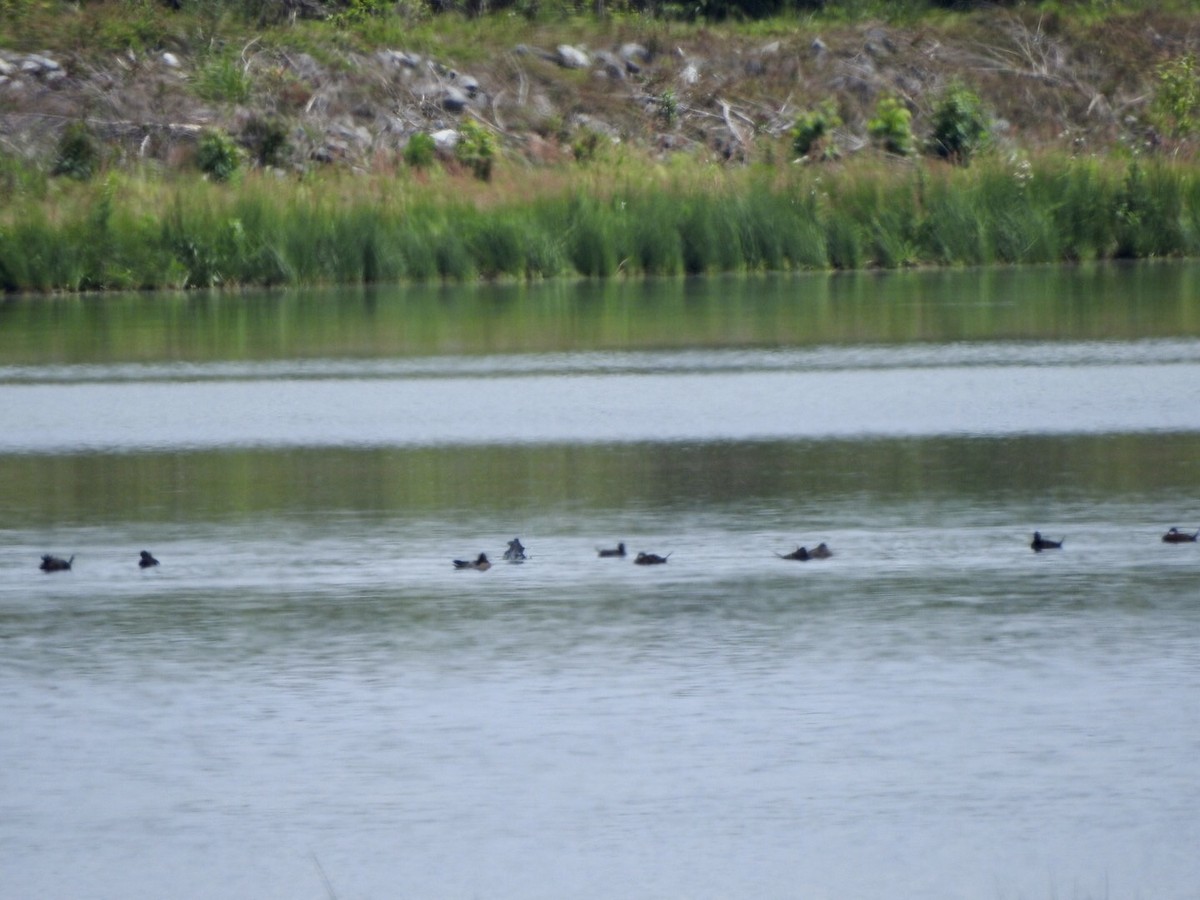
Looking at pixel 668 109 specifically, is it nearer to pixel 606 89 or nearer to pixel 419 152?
pixel 606 89

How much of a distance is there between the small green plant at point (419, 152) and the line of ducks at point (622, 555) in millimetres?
25735

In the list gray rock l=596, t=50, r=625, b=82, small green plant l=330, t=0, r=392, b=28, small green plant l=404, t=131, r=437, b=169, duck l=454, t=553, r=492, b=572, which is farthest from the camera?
small green plant l=330, t=0, r=392, b=28

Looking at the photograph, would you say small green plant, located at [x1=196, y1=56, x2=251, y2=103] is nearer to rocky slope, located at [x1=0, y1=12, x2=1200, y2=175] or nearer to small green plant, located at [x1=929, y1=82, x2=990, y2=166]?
rocky slope, located at [x1=0, y1=12, x2=1200, y2=175]

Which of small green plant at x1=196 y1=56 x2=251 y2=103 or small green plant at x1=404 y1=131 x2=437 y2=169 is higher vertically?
small green plant at x1=196 y1=56 x2=251 y2=103

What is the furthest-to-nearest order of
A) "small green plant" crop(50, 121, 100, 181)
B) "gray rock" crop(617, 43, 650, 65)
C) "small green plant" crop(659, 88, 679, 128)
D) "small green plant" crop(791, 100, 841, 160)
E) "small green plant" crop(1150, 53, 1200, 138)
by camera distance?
"gray rock" crop(617, 43, 650, 65)
"small green plant" crop(659, 88, 679, 128)
"small green plant" crop(1150, 53, 1200, 138)
"small green plant" crop(791, 100, 841, 160)
"small green plant" crop(50, 121, 100, 181)

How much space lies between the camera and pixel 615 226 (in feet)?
88.8

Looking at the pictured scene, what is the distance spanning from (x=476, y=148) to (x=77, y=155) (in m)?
5.86

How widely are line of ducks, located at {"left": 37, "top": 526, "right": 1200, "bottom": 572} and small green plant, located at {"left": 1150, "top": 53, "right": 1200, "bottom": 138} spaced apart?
30.9 meters

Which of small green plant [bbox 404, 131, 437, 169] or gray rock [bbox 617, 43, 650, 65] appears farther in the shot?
gray rock [bbox 617, 43, 650, 65]

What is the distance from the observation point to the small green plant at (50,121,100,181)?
32250mm

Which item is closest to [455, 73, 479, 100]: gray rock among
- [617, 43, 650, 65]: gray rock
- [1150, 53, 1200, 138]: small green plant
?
[617, 43, 650, 65]: gray rock

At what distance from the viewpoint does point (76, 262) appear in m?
25.8

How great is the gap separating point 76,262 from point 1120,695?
20904 millimetres

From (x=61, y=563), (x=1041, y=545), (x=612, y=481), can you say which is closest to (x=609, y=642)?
(x=1041, y=545)
